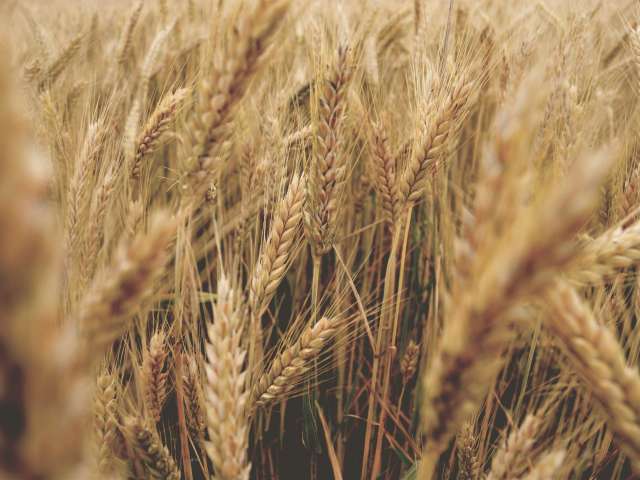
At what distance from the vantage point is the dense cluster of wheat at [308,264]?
38cm

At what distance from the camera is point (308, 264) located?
1753mm

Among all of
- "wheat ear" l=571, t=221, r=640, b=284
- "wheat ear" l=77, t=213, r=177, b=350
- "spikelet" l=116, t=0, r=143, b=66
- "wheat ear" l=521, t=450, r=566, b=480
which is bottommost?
"wheat ear" l=521, t=450, r=566, b=480

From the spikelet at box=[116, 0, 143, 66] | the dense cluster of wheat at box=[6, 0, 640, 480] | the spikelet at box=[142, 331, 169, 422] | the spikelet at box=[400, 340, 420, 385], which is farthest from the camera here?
the spikelet at box=[116, 0, 143, 66]

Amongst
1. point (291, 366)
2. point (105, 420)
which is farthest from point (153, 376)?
point (291, 366)

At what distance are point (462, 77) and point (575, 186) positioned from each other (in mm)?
810

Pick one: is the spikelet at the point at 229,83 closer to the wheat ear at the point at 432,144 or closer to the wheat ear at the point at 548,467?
the wheat ear at the point at 432,144

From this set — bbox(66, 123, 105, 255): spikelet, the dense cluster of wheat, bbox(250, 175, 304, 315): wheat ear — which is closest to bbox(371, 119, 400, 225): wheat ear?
the dense cluster of wheat

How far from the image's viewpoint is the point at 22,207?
1.04 feet

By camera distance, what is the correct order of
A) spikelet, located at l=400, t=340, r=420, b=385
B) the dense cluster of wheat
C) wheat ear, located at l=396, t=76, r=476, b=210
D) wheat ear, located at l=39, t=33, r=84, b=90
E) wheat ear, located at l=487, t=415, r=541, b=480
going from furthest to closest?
wheat ear, located at l=39, t=33, r=84, b=90
spikelet, located at l=400, t=340, r=420, b=385
wheat ear, located at l=396, t=76, r=476, b=210
wheat ear, located at l=487, t=415, r=541, b=480
the dense cluster of wheat

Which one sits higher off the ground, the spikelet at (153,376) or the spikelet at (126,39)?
the spikelet at (126,39)

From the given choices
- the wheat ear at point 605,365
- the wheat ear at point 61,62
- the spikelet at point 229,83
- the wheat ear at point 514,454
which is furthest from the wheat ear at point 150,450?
the wheat ear at point 61,62

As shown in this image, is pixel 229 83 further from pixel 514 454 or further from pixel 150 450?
pixel 514 454

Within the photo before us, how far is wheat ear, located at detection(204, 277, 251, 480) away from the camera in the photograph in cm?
63

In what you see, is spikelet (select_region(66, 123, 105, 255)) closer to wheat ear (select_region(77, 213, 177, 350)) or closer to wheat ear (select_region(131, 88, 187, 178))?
wheat ear (select_region(131, 88, 187, 178))
